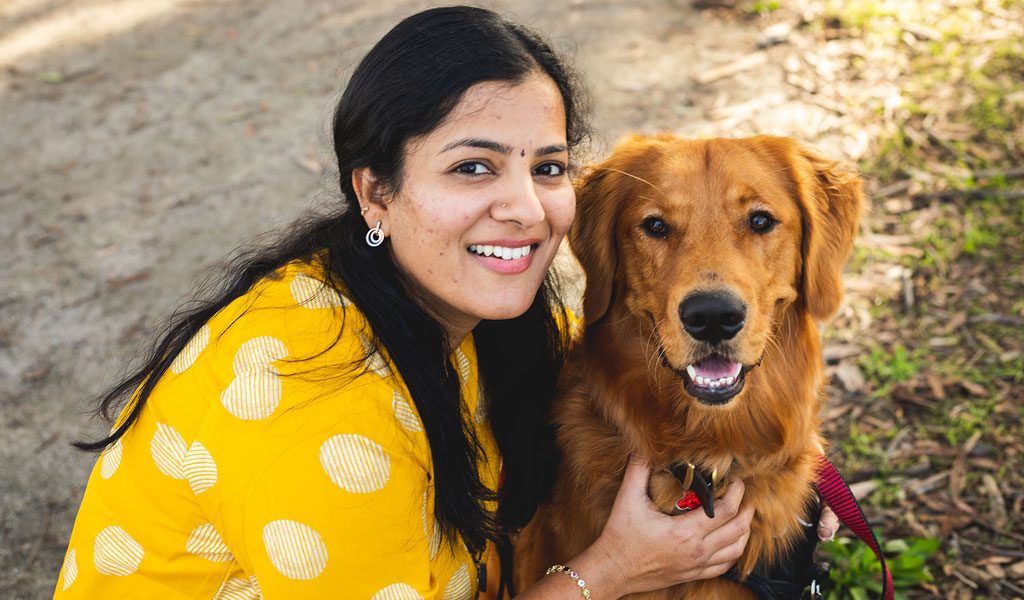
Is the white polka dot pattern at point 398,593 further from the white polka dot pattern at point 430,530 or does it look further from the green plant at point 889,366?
Answer: the green plant at point 889,366

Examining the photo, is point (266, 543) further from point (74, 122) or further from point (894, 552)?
point (74, 122)

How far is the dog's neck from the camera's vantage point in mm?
2504

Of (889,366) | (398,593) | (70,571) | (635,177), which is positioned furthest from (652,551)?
(889,366)

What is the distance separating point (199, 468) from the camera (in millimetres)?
1852

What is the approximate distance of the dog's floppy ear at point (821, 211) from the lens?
8.55 ft

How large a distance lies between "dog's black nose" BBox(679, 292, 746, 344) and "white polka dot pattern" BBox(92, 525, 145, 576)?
1.48 metres

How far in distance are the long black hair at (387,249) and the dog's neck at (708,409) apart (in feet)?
1.64

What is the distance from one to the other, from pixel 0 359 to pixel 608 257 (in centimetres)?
332

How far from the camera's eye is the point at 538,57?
7.22ft

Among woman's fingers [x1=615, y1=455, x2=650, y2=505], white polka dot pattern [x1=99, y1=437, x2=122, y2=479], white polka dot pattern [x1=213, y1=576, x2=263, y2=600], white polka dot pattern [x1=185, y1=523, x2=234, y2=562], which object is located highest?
white polka dot pattern [x1=99, y1=437, x2=122, y2=479]

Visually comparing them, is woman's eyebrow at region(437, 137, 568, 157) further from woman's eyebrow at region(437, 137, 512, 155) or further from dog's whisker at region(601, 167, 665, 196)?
dog's whisker at region(601, 167, 665, 196)

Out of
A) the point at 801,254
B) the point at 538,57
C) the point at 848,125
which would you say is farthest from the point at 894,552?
the point at 848,125

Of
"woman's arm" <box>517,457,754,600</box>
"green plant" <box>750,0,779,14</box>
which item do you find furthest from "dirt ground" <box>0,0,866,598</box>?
"woman's arm" <box>517,457,754,600</box>

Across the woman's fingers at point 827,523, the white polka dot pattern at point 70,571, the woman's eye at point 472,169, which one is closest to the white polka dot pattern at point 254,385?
the woman's eye at point 472,169
